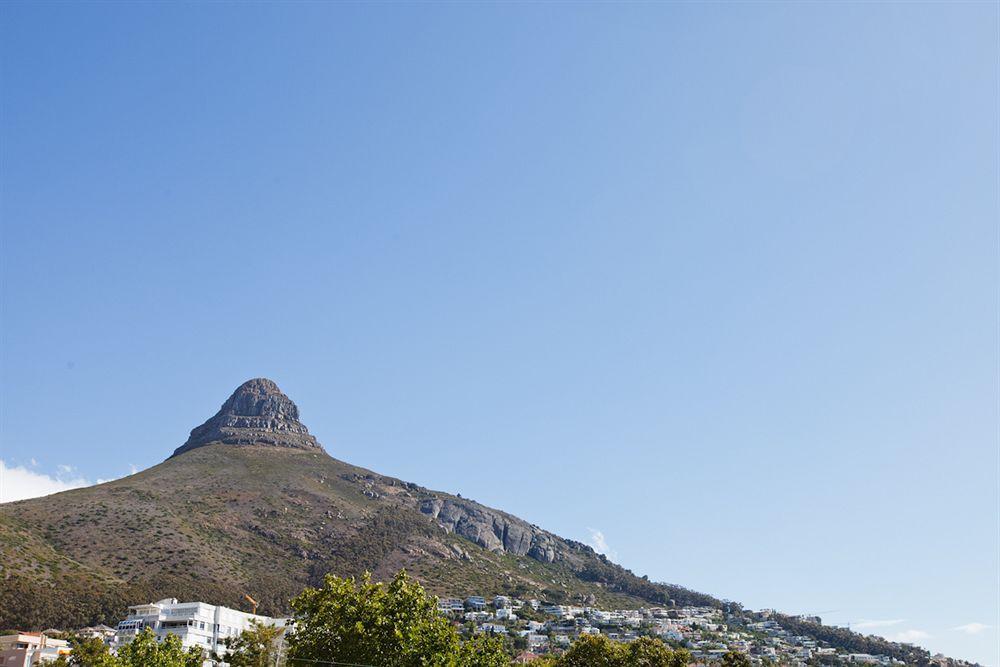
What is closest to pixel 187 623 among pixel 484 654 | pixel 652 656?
pixel 652 656

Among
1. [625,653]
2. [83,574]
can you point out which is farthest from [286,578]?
[625,653]

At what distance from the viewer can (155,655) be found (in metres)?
43.8

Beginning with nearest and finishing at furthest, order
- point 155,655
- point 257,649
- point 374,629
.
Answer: point 374,629 < point 155,655 < point 257,649

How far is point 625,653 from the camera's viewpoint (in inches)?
2127

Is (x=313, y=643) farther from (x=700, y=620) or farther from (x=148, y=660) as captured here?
(x=700, y=620)

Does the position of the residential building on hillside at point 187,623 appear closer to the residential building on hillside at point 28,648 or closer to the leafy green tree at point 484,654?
the residential building on hillside at point 28,648

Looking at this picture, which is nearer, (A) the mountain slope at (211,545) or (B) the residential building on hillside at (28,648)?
(B) the residential building on hillside at (28,648)

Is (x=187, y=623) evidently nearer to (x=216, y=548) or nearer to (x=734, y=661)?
(x=216, y=548)

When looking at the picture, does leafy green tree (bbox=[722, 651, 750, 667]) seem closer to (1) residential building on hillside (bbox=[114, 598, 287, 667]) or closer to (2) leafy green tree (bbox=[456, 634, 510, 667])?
(2) leafy green tree (bbox=[456, 634, 510, 667])

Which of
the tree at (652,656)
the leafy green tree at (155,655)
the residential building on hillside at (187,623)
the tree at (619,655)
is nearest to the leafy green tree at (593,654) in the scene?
the tree at (619,655)

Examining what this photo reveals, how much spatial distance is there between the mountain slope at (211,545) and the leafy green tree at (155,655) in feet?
210

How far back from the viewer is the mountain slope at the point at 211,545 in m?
111

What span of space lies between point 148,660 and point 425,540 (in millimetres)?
143999

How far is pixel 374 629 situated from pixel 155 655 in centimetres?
1822
